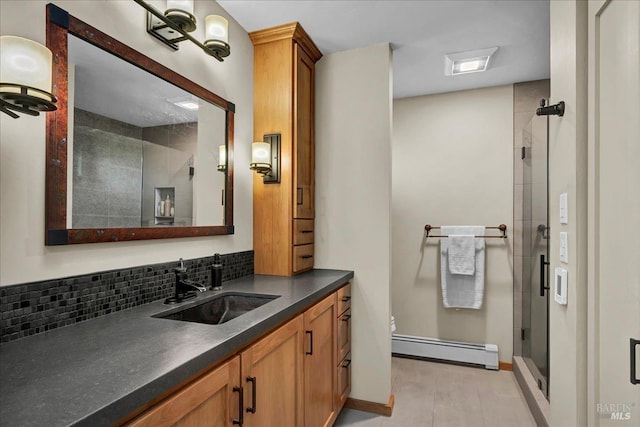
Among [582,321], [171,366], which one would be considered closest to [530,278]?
[582,321]

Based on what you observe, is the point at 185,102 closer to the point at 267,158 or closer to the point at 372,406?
the point at 267,158

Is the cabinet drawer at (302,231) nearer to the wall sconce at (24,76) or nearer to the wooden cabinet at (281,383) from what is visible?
Result: the wooden cabinet at (281,383)

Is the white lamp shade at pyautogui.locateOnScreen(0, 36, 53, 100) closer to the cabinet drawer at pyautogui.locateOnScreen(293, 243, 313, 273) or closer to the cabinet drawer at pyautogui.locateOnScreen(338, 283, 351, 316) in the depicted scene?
the cabinet drawer at pyautogui.locateOnScreen(293, 243, 313, 273)

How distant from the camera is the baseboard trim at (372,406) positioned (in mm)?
2387

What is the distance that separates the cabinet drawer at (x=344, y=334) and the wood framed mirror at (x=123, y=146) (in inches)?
39.9

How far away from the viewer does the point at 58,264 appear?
3.95ft

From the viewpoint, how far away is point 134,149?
4.98 feet

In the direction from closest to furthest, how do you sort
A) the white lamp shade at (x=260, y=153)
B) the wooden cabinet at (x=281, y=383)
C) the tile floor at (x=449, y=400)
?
the wooden cabinet at (x=281, y=383) → the white lamp shade at (x=260, y=153) → the tile floor at (x=449, y=400)

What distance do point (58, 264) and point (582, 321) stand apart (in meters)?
1.93

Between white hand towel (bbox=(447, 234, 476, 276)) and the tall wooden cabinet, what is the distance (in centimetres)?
157

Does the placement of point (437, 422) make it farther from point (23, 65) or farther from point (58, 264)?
point (23, 65)

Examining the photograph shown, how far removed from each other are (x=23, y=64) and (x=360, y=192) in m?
1.98

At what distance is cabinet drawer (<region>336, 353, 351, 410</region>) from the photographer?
2252mm

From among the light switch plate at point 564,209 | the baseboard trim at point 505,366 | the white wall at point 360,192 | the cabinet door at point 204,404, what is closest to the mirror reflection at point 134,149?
the cabinet door at point 204,404
